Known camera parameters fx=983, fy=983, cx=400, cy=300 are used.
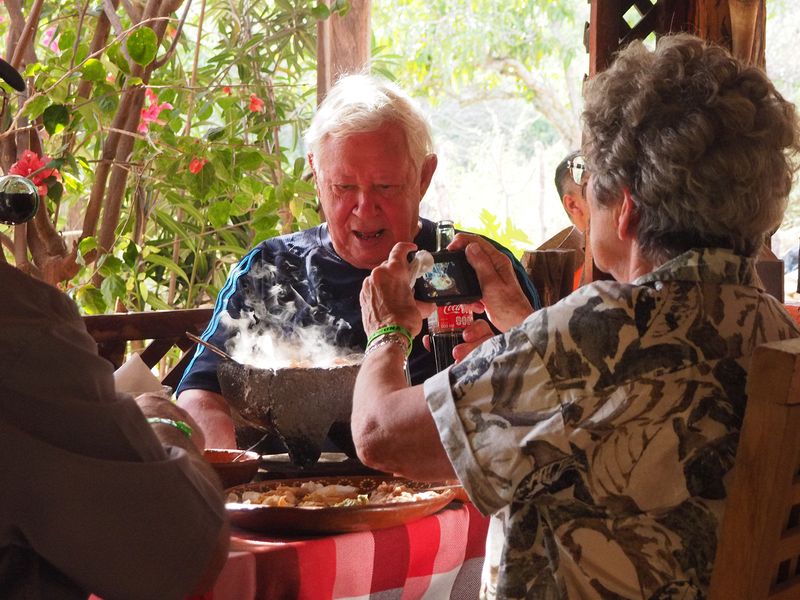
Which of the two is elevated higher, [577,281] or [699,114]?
[699,114]

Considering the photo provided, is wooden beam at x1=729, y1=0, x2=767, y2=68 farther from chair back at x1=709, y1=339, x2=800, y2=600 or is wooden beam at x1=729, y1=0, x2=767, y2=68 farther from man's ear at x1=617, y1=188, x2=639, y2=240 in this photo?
chair back at x1=709, y1=339, x2=800, y2=600

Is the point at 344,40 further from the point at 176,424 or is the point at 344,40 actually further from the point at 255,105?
the point at 176,424

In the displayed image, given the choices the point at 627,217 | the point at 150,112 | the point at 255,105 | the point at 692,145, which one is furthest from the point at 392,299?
the point at 255,105

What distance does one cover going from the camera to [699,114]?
4.16ft

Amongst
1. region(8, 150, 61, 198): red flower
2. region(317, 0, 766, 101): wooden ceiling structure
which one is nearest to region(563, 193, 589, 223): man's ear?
region(317, 0, 766, 101): wooden ceiling structure

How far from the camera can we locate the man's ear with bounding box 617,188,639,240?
134cm

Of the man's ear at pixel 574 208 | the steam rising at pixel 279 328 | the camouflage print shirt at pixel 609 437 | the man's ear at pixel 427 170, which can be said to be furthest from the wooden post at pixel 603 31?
the camouflage print shirt at pixel 609 437

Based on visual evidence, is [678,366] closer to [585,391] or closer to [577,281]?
[585,391]

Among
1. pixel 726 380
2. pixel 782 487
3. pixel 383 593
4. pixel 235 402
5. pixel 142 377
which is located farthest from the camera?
pixel 142 377

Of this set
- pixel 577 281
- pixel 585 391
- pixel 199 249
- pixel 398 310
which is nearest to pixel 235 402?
pixel 398 310

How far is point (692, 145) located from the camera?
125 centimetres

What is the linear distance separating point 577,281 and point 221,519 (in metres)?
2.19

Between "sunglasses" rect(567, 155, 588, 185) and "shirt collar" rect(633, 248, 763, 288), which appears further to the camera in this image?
"sunglasses" rect(567, 155, 588, 185)

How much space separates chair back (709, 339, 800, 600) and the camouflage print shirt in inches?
2.2
